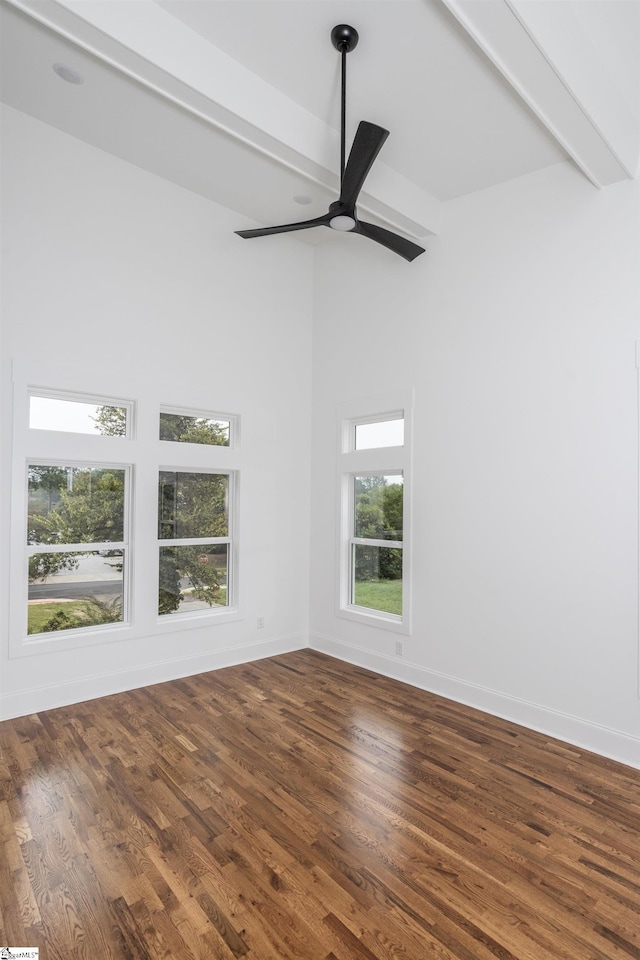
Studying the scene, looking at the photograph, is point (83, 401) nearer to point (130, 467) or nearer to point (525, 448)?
point (130, 467)

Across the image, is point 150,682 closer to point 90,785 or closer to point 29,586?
point 29,586

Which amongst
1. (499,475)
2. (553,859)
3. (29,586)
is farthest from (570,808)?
(29,586)

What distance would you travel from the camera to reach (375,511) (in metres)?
4.73

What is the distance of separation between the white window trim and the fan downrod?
246cm

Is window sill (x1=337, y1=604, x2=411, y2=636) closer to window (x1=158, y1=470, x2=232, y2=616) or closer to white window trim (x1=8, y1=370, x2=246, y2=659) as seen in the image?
white window trim (x1=8, y1=370, x2=246, y2=659)

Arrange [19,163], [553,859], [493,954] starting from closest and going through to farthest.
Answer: [493,954], [553,859], [19,163]

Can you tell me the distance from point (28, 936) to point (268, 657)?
10.1ft

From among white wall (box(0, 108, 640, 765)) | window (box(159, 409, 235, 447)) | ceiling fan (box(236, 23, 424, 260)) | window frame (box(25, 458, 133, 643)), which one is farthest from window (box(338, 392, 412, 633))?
window frame (box(25, 458, 133, 643))

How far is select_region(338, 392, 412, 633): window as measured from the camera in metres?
4.38

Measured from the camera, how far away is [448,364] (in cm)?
407

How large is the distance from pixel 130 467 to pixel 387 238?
2462 mm

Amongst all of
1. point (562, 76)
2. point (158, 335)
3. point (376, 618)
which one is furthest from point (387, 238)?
point (376, 618)

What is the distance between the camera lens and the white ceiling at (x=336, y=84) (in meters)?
2.46

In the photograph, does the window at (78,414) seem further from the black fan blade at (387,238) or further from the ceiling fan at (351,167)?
the black fan blade at (387,238)
